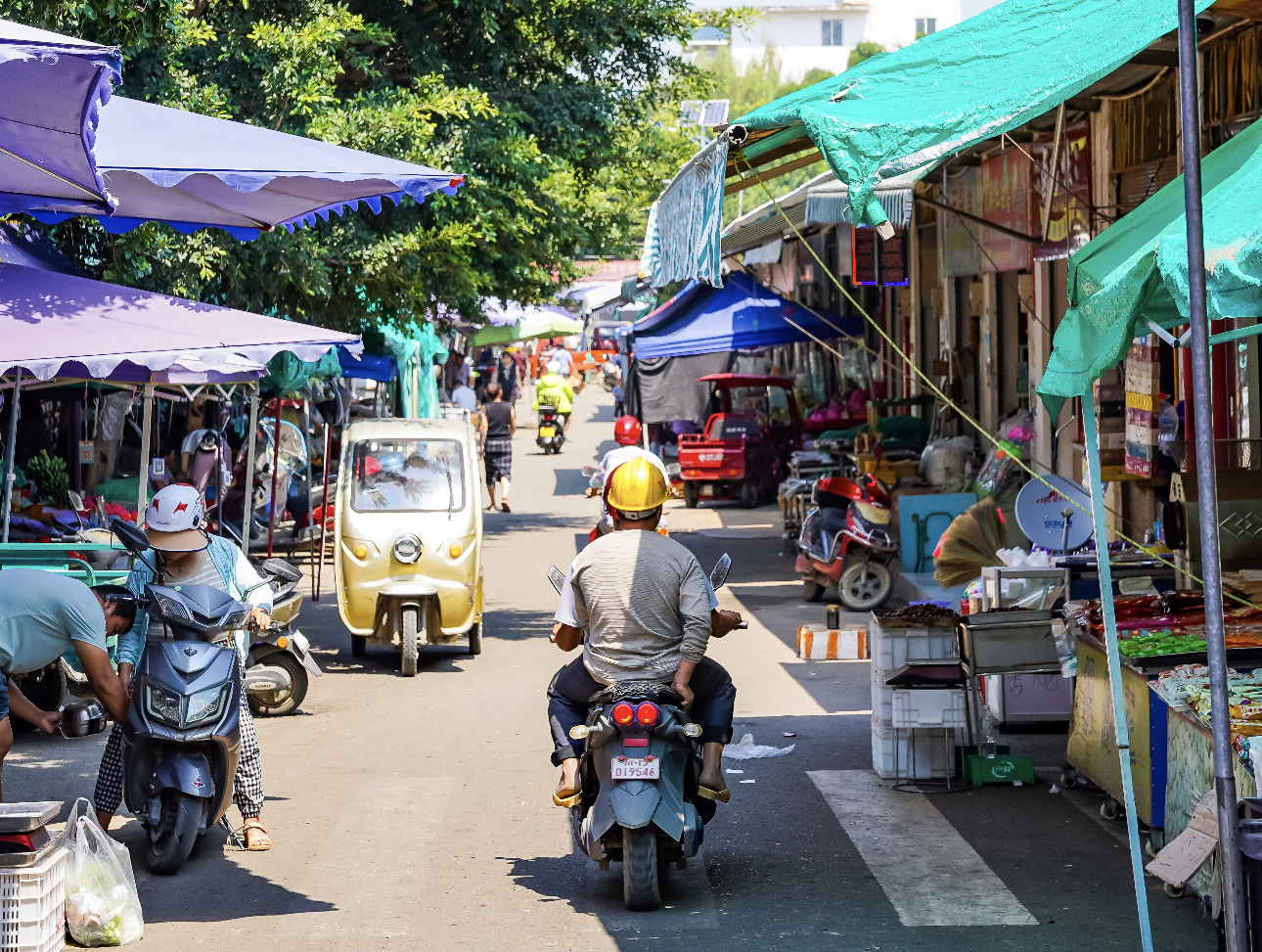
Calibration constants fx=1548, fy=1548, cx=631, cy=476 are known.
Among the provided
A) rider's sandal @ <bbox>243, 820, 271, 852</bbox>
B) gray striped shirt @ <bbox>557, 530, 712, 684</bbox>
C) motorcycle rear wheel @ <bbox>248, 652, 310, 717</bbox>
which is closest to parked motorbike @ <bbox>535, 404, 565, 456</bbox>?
motorcycle rear wheel @ <bbox>248, 652, 310, 717</bbox>

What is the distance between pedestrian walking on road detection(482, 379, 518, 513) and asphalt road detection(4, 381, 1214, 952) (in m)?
11.6

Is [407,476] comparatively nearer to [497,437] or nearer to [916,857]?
[916,857]

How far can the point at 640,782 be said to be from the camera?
5.82m

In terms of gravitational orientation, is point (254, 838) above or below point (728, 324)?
below

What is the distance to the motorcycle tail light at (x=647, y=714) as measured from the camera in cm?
575

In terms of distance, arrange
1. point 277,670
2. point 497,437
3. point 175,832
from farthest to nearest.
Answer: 1. point 497,437
2. point 277,670
3. point 175,832

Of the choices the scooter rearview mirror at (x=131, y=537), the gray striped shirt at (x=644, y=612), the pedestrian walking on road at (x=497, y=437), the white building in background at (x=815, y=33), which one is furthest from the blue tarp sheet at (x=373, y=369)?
the white building in background at (x=815, y=33)

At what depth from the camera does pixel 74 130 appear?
5535 millimetres

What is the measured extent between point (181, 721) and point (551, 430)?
2570cm

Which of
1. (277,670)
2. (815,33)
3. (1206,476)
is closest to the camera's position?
(1206,476)

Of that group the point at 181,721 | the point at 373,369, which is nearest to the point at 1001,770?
the point at 181,721

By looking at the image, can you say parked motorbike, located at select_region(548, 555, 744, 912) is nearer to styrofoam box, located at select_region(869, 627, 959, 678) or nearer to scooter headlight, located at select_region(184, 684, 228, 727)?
scooter headlight, located at select_region(184, 684, 228, 727)

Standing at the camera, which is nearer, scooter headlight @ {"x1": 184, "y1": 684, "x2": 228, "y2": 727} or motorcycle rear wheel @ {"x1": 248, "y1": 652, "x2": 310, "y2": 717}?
scooter headlight @ {"x1": 184, "y1": 684, "x2": 228, "y2": 727}

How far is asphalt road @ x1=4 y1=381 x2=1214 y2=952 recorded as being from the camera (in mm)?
5746
